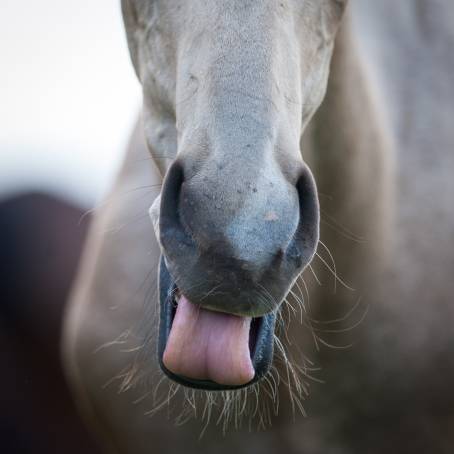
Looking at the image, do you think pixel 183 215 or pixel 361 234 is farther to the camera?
pixel 361 234

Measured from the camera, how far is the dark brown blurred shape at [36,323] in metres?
3.87

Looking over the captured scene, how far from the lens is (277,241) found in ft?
4.38

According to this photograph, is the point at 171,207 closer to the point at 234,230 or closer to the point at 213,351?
the point at 234,230

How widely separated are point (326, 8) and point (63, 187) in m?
4.30

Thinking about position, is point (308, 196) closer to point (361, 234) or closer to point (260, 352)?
point (260, 352)

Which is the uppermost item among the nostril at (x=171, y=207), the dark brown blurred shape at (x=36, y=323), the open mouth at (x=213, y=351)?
the nostril at (x=171, y=207)

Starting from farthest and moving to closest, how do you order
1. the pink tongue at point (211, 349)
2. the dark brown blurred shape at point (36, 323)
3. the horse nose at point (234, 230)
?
the dark brown blurred shape at point (36, 323) < the pink tongue at point (211, 349) < the horse nose at point (234, 230)

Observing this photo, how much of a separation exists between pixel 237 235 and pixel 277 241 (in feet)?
0.22

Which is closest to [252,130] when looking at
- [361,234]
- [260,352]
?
[260,352]

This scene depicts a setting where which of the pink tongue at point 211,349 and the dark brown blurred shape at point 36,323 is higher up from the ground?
the pink tongue at point 211,349

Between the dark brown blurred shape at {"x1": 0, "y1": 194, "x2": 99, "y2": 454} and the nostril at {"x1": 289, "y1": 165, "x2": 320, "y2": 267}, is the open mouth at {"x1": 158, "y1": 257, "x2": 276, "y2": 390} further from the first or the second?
the dark brown blurred shape at {"x1": 0, "y1": 194, "x2": 99, "y2": 454}

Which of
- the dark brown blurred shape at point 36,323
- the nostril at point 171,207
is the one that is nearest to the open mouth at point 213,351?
the nostril at point 171,207

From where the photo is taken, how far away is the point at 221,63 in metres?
1.51

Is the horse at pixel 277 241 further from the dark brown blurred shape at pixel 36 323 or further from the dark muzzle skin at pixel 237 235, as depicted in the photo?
the dark brown blurred shape at pixel 36 323
